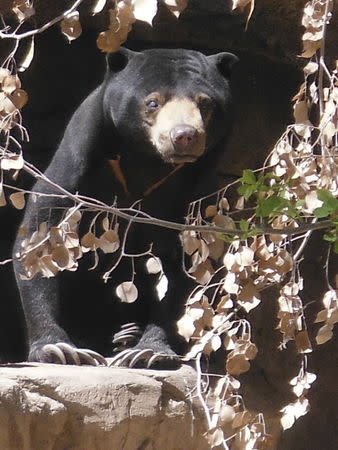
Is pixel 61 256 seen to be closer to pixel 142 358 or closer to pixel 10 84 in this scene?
pixel 10 84

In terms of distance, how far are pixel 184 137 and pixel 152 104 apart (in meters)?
0.44

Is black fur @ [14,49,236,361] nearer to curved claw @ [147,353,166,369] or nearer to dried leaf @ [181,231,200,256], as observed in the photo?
curved claw @ [147,353,166,369]

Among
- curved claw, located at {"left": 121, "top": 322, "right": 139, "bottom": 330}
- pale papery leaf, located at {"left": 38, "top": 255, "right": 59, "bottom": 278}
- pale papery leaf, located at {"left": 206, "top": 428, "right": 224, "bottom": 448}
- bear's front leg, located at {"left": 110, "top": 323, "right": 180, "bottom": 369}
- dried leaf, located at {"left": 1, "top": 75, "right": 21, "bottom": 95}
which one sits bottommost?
curved claw, located at {"left": 121, "top": 322, "right": 139, "bottom": 330}

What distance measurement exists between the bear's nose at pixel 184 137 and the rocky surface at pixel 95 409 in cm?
87

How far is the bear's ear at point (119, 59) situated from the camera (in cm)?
526

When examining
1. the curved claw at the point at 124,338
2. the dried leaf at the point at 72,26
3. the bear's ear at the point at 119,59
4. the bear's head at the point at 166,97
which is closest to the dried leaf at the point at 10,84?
the dried leaf at the point at 72,26

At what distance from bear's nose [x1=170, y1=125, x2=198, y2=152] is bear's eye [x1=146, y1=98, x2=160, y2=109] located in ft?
1.06

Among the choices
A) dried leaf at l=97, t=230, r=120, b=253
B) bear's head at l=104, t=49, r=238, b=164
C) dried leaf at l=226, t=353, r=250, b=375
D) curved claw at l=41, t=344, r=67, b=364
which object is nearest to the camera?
dried leaf at l=97, t=230, r=120, b=253

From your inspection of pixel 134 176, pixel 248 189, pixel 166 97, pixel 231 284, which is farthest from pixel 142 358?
pixel 248 189

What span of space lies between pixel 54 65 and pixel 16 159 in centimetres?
284

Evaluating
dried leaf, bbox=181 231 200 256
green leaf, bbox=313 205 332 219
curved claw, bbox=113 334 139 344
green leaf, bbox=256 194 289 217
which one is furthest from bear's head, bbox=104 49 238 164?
green leaf, bbox=313 205 332 219

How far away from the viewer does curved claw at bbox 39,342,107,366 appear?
4660 mm

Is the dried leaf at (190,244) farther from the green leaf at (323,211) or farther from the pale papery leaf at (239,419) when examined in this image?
the green leaf at (323,211)

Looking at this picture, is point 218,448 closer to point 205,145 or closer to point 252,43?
point 205,145
